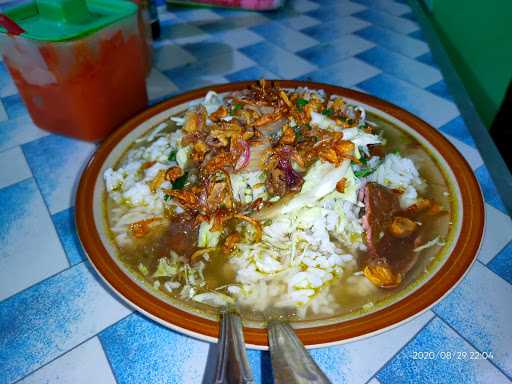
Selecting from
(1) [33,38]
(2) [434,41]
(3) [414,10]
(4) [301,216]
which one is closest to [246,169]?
(4) [301,216]

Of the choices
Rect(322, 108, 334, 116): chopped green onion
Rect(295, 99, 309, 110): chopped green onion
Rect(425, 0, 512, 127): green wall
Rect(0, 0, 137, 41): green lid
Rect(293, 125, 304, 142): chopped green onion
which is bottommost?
Rect(425, 0, 512, 127): green wall

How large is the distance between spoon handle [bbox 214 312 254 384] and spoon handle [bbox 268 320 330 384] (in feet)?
0.23

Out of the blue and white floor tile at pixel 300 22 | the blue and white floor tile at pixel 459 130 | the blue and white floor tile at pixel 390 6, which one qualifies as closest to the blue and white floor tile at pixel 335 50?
the blue and white floor tile at pixel 300 22

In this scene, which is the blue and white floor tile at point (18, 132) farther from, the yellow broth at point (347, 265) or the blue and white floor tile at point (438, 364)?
the blue and white floor tile at point (438, 364)

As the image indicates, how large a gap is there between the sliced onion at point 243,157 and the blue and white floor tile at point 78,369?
0.83m

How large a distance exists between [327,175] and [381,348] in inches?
25.7

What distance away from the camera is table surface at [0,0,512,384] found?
1365 mm

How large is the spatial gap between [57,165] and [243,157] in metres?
1.33

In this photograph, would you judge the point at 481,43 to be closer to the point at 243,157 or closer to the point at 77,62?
the point at 243,157

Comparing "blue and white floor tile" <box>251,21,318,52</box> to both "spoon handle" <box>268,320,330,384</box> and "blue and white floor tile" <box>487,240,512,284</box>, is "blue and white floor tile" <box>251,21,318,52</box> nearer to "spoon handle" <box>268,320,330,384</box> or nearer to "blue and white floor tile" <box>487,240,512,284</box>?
"blue and white floor tile" <box>487,240,512,284</box>

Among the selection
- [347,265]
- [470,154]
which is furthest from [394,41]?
[347,265]

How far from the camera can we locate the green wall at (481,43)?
3.88 meters

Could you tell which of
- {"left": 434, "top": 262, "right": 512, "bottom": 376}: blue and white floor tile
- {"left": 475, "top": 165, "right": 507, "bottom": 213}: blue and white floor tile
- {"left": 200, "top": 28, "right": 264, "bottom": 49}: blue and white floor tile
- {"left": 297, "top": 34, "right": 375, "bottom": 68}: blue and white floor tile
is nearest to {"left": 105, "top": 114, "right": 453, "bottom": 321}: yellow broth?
{"left": 434, "top": 262, "right": 512, "bottom": 376}: blue and white floor tile

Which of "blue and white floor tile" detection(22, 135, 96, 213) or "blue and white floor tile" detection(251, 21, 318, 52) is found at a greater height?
"blue and white floor tile" detection(251, 21, 318, 52)
